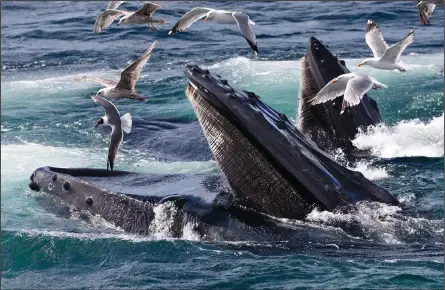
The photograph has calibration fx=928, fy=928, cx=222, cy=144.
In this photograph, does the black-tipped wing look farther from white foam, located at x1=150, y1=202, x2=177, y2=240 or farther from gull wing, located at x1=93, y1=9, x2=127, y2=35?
gull wing, located at x1=93, y1=9, x2=127, y2=35

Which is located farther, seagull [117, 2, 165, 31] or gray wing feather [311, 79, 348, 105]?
seagull [117, 2, 165, 31]

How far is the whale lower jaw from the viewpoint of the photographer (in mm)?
8828

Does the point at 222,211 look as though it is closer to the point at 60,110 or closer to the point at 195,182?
the point at 195,182

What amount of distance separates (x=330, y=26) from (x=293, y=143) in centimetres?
2118

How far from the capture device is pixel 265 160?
880cm

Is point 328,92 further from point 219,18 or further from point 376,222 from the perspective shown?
point 219,18

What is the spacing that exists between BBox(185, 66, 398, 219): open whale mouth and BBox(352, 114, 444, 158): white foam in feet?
9.38

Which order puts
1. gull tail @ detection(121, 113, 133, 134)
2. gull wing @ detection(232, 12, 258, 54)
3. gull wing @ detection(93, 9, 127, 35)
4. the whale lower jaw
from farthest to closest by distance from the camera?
gull wing @ detection(93, 9, 127, 35) < gull wing @ detection(232, 12, 258, 54) < gull tail @ detection(121, 113, 133, 134) < the whale lower jaw

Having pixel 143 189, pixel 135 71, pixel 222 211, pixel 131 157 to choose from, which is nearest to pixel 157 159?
pixel 131 157

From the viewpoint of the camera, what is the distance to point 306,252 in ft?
28.1

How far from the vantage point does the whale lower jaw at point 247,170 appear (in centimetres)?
883

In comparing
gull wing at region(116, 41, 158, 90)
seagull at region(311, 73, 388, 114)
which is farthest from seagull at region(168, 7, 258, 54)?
seagull at region(311, 73, 388, 114)

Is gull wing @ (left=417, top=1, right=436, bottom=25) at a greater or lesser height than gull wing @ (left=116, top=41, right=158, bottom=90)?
greater

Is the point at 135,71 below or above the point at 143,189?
above
